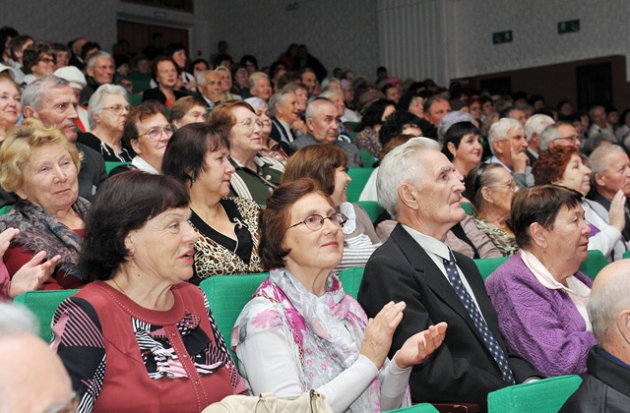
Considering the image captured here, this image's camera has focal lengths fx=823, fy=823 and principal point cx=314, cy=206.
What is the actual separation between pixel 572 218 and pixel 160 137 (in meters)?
1.95

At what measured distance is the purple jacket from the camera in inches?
98.4

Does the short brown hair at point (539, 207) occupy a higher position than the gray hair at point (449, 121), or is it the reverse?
the gray hair at point (449, 121)

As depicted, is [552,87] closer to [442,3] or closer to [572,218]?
[442,3]

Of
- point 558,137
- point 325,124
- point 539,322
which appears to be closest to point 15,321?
point 539,322

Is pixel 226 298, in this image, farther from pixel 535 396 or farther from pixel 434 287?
pixel 535 396

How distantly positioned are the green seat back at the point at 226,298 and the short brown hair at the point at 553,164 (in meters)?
2.44

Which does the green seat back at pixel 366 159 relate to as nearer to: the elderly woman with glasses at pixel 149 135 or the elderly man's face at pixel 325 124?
the elderly man's face at pixel 325 124

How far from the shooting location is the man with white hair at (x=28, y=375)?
2.67 feet

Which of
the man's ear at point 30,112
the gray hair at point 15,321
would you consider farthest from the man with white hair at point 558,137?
the gray hair at point 15,321

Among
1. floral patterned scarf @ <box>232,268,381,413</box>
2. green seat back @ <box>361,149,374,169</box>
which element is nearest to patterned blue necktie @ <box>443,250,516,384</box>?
floral patterned scarf @ <box>232,268,381,413</box>

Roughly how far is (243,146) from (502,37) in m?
8.82

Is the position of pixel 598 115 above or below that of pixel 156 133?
above

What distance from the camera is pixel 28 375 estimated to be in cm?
83

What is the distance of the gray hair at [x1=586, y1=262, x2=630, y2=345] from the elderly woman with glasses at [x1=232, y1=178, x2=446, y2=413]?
0.35 m
